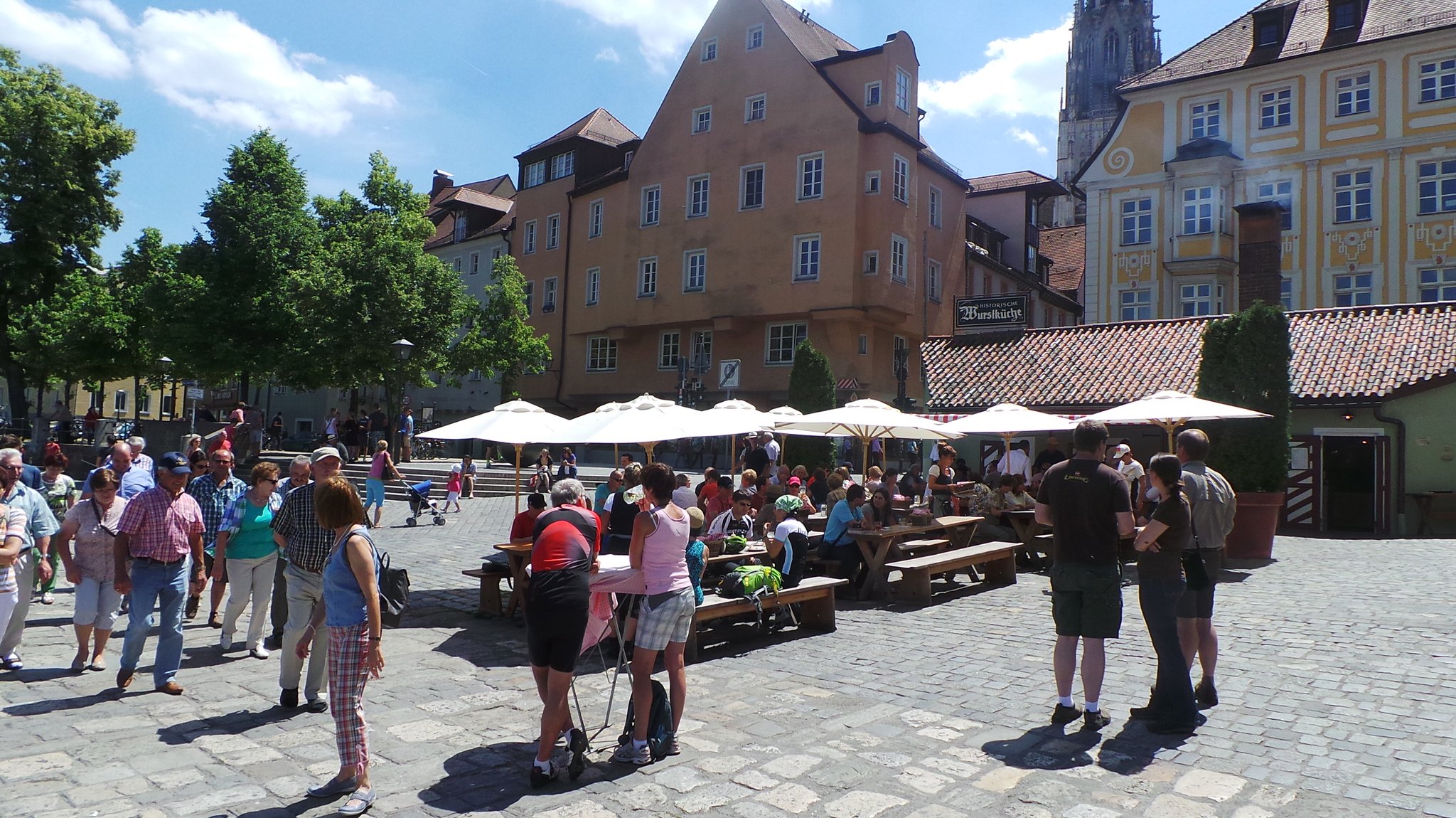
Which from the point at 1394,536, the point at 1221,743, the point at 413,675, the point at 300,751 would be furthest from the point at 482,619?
the point at 1394,536

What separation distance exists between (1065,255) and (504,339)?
33.8 metres

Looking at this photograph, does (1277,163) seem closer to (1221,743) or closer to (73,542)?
(1221,743)

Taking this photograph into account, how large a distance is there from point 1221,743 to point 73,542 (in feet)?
27.8

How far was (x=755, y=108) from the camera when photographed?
119ft

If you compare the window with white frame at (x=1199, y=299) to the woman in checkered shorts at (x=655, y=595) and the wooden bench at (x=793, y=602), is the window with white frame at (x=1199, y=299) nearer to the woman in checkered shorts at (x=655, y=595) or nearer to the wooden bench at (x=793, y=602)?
the wooden bench at (x=793, y=602)

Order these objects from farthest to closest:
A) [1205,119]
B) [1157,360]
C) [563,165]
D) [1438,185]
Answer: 1. [563,165]
2. [1205,119]
3. [1438,185]
4. [1157,360]

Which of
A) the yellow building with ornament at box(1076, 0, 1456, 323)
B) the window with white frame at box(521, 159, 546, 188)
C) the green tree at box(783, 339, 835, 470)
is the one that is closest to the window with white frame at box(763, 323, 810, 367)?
the green tree at box(783, 339, 835, 470)

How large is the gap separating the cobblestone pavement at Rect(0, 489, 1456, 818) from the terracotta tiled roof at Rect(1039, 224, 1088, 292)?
45.8 m

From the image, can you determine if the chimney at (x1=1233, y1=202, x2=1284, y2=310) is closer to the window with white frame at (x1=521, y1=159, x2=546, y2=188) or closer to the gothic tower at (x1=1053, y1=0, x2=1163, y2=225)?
the window with white frame at (x1=521, y1=159, x2=546, y2=188)

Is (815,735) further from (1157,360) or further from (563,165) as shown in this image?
(563,165)

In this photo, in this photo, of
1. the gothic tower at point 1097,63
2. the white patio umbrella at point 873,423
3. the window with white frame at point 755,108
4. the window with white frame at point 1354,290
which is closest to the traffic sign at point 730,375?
the white patio umbrella at point 873,423

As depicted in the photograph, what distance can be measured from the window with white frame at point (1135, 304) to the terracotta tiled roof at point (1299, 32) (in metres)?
7.67

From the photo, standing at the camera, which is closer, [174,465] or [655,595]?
[655,595]

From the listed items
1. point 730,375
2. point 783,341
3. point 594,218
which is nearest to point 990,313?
point 783,341
